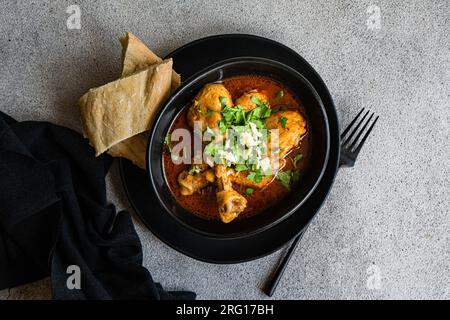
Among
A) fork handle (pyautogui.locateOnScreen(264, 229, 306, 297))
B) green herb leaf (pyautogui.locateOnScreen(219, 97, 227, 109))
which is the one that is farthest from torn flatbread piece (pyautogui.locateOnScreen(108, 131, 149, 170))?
fork handle (pyautogui.locateOnScreen(264, 229, 306, 297))

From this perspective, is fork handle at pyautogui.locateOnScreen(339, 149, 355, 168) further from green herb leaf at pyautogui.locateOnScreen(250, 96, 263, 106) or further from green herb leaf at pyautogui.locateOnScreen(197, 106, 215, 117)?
green herb leaf at pyautogui.locateOnScreen(197, 106, 215, 117)

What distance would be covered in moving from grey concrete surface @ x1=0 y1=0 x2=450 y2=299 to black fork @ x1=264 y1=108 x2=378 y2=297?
0.13ft

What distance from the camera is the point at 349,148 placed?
2.09 metres

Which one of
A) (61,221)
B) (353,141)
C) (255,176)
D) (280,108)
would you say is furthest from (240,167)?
(61,221)

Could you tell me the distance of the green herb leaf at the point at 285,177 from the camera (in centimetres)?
200

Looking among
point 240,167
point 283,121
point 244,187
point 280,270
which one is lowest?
point 280,270

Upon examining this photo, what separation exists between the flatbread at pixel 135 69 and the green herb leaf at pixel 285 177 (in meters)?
0.52

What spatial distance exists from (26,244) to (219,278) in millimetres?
783

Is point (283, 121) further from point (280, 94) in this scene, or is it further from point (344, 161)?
point (344, 161)

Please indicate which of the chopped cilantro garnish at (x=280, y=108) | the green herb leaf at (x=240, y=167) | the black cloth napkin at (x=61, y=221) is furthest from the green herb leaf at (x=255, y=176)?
the black cloth napkin at (x=61, y=221)

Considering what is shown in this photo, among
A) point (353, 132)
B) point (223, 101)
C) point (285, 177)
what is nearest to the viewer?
point (223, 101)

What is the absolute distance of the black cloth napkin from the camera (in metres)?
1.95

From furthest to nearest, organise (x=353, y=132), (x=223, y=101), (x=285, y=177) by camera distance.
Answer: (x=353, y=132)
(x=285, y=177)
(x=223, y=101)

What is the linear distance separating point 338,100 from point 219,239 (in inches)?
30.1
